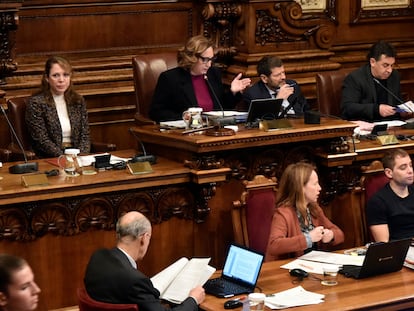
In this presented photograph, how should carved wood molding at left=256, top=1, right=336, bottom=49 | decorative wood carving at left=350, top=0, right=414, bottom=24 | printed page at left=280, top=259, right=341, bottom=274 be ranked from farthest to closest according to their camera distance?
decorative wood carving at left=350, top=0, right=414, bottom=24 < carved wood molding at left=256, top=1, right=336, bottom=49 < printed page at left=280, top=259, right=341, bottom=274

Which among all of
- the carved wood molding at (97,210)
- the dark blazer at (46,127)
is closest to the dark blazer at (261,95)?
the dark blazer at (46,127)

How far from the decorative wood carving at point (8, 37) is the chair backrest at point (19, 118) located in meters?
0.45

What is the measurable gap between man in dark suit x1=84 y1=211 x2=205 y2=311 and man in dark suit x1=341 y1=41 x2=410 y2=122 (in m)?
3.21

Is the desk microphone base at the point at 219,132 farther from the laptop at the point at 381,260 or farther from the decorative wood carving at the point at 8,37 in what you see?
the decorative wood carving at the point at 8,37

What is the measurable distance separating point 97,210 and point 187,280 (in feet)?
3.31

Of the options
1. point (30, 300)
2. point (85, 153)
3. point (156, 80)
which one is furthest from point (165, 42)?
point (30, 300)

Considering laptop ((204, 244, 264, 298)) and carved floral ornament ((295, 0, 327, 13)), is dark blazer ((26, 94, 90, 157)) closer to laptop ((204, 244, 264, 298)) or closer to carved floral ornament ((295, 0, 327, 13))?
laptop ((204, 244, 264, 298))

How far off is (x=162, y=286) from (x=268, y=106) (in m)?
1.87

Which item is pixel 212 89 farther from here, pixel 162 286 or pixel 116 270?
pixel 116 270

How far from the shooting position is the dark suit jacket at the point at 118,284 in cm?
445

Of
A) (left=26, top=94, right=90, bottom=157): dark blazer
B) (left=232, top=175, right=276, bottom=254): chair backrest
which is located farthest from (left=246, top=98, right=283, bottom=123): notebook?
(left=26, top=94, right=90, bottom=157): dark blazer

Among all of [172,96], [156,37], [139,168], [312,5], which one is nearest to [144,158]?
[139,168]

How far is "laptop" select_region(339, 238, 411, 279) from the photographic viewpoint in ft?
16.2

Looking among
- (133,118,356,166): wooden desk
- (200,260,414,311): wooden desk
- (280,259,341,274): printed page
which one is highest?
(133,118,356,166): wooden desk
